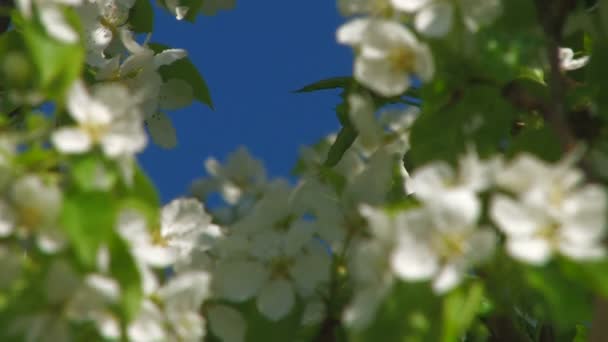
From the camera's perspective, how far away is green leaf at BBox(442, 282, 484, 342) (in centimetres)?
123

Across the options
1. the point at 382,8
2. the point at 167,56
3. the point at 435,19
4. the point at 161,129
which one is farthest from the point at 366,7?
the point at 161,129

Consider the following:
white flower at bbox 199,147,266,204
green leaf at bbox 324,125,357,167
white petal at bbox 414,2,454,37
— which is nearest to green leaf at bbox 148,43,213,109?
white flower at bbox 199,147,266,204

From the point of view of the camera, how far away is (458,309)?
4.05ft

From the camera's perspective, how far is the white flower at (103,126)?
127cm

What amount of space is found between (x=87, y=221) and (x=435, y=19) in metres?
0.51

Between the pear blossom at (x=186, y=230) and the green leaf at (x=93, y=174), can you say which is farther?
the pear blossom at (x=186, y=230)

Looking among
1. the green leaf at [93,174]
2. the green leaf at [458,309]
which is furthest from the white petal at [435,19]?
the green leaf at [93,174]

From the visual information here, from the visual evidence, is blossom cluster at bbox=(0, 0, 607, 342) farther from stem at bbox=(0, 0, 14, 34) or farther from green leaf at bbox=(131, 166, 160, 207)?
stem at bbox=(0, 0, 14, 34)

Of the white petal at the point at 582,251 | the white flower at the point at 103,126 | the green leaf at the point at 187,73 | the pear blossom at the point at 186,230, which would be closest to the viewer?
the white petal at the point at 582,251

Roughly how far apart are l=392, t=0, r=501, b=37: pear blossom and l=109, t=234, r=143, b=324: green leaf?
1.51ft

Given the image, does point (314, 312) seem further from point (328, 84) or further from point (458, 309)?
point (328, 84)

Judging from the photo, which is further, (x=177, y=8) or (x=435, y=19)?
(x=177, y=8)

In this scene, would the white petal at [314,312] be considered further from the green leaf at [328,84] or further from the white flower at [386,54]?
the green leaf at [328,84]

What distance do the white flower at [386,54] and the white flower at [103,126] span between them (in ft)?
0.97
